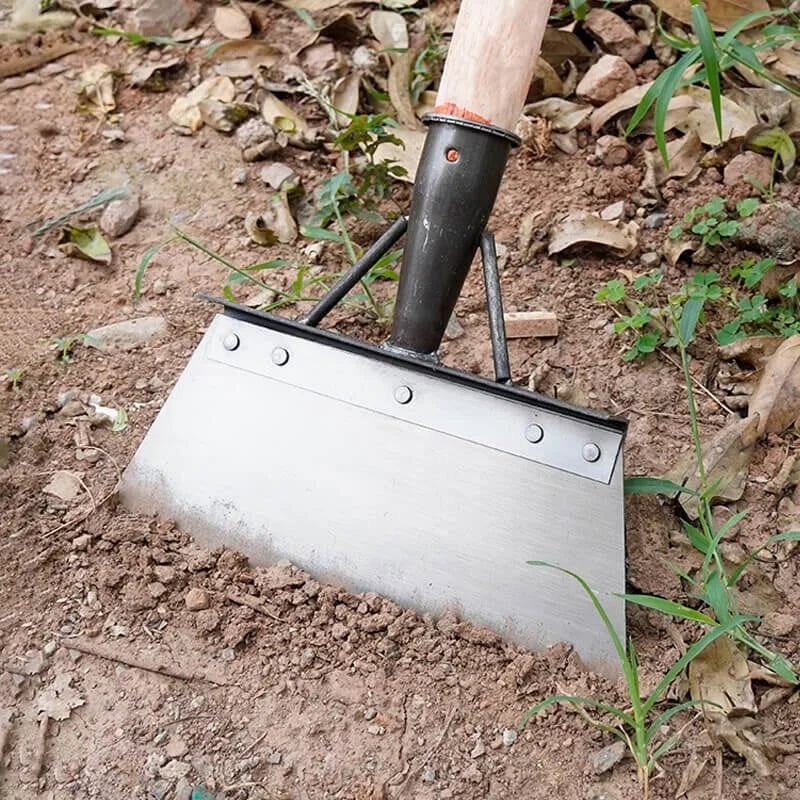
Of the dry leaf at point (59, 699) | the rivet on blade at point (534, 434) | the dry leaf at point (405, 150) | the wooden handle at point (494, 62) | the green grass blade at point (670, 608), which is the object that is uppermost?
the wooden handle at point (494, 62)

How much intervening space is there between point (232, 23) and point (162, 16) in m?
0.18

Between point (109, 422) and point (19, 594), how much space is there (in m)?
0.37

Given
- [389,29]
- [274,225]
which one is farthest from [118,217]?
[389,29]

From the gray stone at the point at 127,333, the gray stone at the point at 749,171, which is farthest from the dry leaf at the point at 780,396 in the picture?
the gray stone at the point at 127,333

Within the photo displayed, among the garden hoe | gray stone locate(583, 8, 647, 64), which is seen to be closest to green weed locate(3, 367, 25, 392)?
the garden hoe

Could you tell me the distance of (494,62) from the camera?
1559 mm

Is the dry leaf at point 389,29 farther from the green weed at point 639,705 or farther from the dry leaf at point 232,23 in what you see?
the green weed at point 639,705

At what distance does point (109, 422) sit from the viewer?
1729mm

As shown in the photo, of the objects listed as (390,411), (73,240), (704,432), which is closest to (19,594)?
(390,411)

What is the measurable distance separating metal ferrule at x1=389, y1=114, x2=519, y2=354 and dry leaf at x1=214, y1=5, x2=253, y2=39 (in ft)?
3.67

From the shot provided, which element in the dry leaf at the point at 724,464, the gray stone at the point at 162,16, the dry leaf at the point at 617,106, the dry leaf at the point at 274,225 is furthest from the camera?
the gray stone at the point at 162,16

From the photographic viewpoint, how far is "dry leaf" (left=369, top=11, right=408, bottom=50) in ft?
8.05

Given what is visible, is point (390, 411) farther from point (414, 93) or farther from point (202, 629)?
point (414, 93)

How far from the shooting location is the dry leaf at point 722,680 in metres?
1.36
